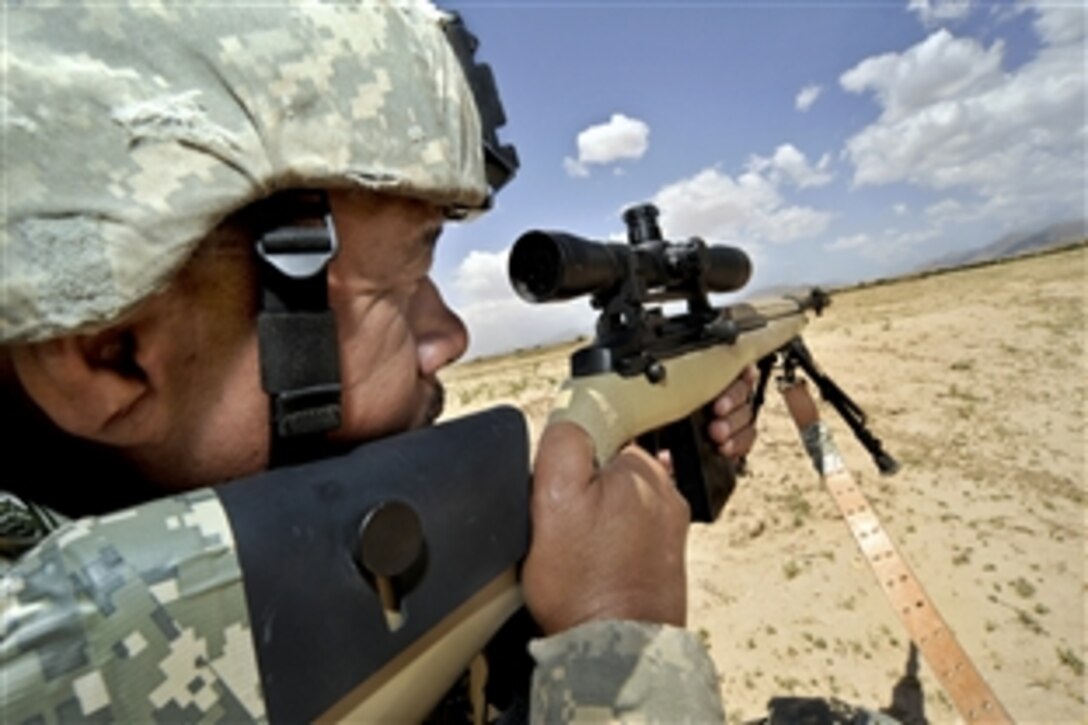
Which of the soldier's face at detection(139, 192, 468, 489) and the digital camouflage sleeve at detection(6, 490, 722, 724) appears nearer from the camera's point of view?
the digital camouflage sleeve at detection(6, 490, 722, 724)

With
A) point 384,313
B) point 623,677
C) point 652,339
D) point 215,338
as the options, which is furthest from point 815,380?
point 215,338

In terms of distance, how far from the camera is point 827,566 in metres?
5.12

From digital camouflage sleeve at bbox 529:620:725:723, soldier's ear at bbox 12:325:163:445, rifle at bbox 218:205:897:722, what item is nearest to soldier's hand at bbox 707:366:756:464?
rifle at bbox 218:205:897:722

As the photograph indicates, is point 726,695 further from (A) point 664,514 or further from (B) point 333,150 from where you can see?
(B) point 333,150

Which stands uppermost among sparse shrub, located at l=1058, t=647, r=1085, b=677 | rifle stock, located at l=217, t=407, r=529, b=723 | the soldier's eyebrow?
the soldier's eyebrow

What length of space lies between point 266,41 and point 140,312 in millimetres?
429

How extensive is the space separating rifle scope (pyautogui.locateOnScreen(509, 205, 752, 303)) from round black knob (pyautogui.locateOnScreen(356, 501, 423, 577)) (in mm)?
918

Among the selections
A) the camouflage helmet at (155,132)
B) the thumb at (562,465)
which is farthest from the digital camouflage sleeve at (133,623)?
the thumb at (562,465)

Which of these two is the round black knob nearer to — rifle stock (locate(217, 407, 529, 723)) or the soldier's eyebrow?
rifle stock (locate(217, 407, 529, 723))

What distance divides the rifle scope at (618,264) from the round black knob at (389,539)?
918 mm

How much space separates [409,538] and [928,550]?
18.6 feet

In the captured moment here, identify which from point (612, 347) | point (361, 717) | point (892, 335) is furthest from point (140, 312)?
point (892, 335)

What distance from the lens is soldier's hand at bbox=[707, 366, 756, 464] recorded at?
2619 millimetres

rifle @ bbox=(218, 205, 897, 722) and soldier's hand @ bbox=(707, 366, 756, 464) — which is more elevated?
rifle @ bbox=(218, 205, 897, 722)
